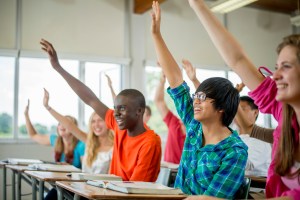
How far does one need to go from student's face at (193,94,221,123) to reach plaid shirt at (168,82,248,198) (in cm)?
8

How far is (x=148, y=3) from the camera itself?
6715 mm

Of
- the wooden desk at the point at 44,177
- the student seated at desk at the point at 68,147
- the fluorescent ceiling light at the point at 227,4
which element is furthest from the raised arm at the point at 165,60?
the fluorescent ceiling light at the point at 227,4

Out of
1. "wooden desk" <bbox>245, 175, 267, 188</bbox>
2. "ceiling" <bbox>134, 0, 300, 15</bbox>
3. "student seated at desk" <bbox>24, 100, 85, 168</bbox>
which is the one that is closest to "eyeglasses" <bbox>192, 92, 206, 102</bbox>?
"wooden desk" <bbox>245, 175, 267, 188</bbox>

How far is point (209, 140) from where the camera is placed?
75.0 inches

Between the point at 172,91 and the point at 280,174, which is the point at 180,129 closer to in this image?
the point at 172,91

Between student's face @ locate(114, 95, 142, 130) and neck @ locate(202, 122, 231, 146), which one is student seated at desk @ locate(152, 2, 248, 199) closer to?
neck @ locate(202, 122, 231, 146)

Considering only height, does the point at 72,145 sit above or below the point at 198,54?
below

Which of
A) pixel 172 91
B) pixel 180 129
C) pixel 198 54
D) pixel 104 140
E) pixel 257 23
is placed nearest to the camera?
pixel 172 91

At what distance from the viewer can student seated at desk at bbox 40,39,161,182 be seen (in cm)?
247

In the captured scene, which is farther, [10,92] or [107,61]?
[107,61]

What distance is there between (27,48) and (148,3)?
197 centimetres

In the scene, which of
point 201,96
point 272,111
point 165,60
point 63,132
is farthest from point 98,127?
point 272,111

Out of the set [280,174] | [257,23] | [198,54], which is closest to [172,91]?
[280,174]

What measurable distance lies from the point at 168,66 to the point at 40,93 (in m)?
4.73
